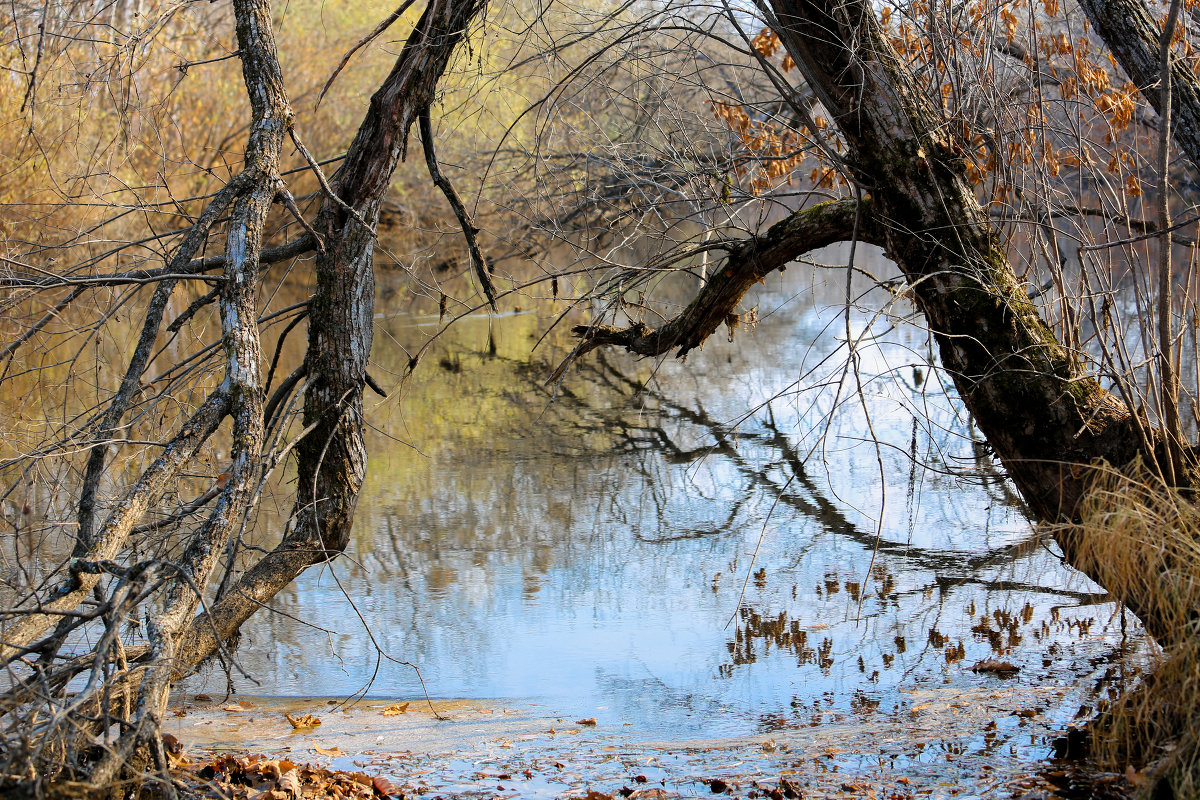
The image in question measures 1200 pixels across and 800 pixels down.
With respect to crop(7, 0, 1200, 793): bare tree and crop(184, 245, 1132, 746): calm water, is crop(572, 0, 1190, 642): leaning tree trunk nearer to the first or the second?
crop(7, 0, 1200, 793): bare tree

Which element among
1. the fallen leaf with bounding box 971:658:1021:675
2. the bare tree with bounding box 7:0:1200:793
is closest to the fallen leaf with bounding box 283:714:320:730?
the bare tree with bounding box 7:0:1200:793

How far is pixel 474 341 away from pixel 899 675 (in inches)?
422

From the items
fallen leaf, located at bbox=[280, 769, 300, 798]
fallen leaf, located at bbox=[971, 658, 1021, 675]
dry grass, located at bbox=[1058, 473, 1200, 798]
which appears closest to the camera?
dry grass, located at bbox=[1058, 473, 1200, 798]

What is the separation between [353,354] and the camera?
4430mm

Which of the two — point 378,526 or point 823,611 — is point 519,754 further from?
point 378,526

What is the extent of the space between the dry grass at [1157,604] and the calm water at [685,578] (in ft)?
1.41

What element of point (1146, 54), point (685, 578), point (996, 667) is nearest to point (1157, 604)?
point (996, 667)

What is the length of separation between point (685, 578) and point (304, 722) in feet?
→ 8.39

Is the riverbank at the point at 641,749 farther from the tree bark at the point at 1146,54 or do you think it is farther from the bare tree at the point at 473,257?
the tree bark at the point at 1146,54

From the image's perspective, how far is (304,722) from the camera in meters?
4.24

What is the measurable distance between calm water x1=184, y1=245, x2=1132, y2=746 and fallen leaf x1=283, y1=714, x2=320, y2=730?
335mm

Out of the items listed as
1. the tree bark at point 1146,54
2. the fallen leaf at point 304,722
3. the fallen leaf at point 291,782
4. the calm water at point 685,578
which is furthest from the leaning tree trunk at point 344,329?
the tree bark at point 1146,54

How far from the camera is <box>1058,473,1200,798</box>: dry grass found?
292 cm

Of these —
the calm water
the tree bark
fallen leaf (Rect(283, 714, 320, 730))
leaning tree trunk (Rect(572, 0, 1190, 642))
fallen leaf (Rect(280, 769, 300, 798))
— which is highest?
the tree bark
